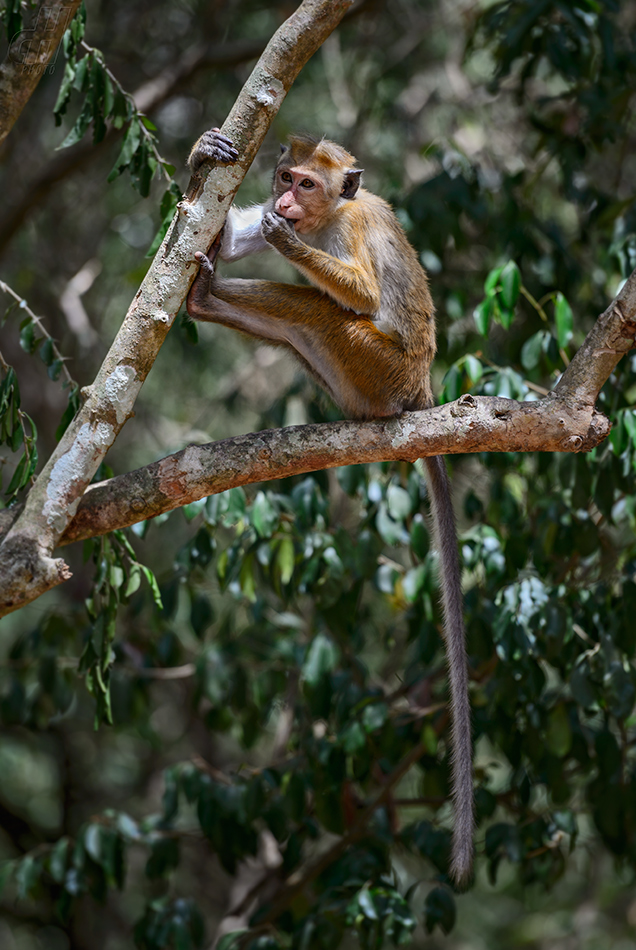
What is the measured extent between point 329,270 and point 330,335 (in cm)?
31

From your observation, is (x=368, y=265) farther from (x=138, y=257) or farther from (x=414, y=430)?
(x=138, y=257)

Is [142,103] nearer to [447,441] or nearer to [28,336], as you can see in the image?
[28,336]

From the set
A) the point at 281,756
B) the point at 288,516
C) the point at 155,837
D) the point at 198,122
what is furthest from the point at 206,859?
the point at 198,122

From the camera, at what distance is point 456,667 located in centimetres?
396

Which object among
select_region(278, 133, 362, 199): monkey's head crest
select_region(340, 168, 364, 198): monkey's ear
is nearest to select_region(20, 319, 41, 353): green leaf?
select_region(278, 133, 362, 199): monkey's head crest

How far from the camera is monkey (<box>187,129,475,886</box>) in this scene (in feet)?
13.1

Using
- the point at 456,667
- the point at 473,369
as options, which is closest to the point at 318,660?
the point at 456,667

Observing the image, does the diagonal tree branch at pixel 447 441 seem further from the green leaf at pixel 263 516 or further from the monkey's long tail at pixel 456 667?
the green leaf at pixel 263 516

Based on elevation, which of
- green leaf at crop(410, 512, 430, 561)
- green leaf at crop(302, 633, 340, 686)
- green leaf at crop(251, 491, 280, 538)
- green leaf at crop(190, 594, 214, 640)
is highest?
green leaf at crop(251, 491, 280, 538)

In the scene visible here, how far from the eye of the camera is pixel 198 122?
361 inches

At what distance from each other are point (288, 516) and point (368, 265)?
4.94ft

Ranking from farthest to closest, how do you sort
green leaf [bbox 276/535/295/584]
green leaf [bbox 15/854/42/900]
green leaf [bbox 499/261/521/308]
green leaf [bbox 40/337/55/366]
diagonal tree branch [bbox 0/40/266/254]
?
diagonal tree branch [bbox 0/40/266/254], green leaf [bbox 15/854/42/900], green leaf [bbox 276/535/295/584], green leaf [bbox 499/261/521/308], green leaf [bbox 40/337/55/366]

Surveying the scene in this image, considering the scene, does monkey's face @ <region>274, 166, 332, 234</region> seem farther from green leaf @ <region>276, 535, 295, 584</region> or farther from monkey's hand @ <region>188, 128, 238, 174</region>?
green leaf @ <region>276, 535, 295, 584</region>

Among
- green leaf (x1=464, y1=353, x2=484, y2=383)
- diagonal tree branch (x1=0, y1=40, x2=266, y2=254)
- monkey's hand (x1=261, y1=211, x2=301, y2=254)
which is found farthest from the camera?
diagonal tree branch (x1=0, y1=40, x2=266, y2=254)
